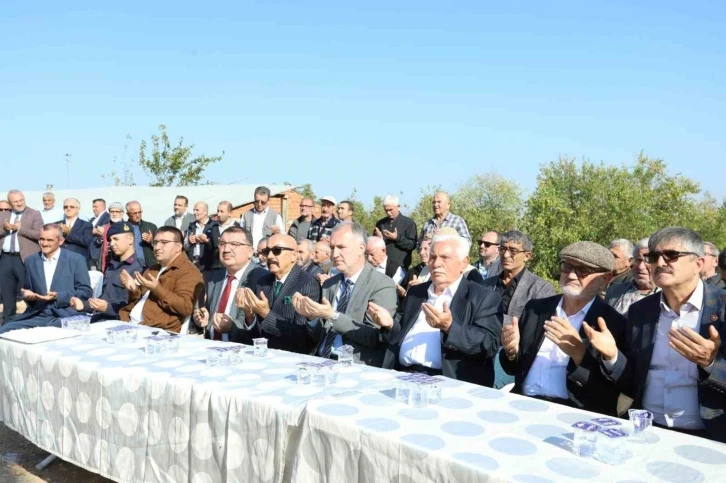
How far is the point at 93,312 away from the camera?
6.11m

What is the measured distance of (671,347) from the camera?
2.88 metres

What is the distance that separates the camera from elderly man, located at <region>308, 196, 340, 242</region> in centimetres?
944

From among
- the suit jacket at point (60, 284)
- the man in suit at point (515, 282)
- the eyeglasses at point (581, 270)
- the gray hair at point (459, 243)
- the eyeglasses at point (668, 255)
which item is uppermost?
the eyeglasses at point (668, 255)

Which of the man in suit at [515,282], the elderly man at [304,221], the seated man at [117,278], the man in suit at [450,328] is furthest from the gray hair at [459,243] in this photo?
the elderly man at [304,221]

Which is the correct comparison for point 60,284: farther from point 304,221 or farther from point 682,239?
point 682,239

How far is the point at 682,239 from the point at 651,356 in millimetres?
616

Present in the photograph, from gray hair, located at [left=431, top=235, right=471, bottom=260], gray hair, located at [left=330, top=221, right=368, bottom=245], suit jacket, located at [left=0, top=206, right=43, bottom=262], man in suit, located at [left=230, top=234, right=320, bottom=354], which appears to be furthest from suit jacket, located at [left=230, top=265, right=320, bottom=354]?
suit jacket, located at [left=0, top=206, right=43, bottom=262]

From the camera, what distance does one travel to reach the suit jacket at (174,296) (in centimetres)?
521

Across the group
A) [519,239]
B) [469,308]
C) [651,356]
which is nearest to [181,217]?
[519,239]

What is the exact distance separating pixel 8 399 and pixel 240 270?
1.95 meters

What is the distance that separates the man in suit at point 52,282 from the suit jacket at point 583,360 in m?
4.37

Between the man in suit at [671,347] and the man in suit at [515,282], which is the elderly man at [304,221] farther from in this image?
the man in suit at [671,347]

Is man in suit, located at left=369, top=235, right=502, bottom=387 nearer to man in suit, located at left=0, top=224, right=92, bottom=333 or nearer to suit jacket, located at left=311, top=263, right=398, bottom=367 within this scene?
suit jacket, located at left=311, top=263, right=398, bottom=367

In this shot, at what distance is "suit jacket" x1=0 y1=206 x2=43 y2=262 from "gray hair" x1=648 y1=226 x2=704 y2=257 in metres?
8.95
